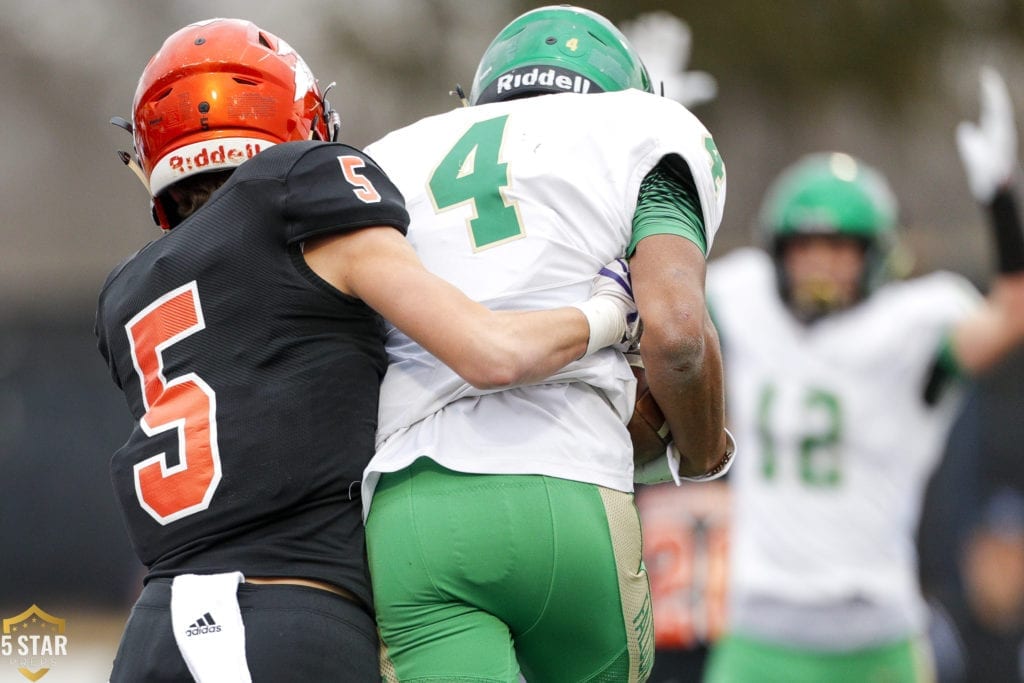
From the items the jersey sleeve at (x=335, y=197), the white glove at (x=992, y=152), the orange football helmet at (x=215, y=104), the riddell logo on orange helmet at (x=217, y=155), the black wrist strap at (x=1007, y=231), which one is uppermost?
the orange football helmet at (x=215, y=104)

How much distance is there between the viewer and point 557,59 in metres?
3.14

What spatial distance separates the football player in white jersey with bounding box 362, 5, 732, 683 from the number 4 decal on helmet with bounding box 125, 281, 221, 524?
0.30 meters

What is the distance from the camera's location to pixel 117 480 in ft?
8.96

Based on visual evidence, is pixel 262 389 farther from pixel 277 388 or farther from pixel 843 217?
pixel 843 217

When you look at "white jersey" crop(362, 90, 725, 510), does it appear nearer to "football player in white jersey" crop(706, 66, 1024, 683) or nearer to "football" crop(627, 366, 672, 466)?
"football" crop(627, 366, 672, 466)

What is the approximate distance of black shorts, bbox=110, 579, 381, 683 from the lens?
247cm

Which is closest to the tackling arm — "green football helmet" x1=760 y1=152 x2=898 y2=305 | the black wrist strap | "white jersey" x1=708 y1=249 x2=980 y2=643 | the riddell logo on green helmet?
the riddell logo on green helmet

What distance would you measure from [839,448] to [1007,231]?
4.28 ft

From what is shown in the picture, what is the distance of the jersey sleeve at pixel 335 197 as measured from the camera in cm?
259

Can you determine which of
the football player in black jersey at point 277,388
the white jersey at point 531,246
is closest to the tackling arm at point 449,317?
the football player in black jersey at point 277,388

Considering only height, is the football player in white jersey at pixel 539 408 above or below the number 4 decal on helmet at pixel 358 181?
below

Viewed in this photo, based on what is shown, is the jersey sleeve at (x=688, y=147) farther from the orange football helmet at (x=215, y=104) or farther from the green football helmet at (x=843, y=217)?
the green football helmet at (x=843, y=217)

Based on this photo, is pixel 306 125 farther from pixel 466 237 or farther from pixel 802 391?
pixel 802 391

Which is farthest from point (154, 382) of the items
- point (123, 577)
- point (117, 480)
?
point (123, 577)
